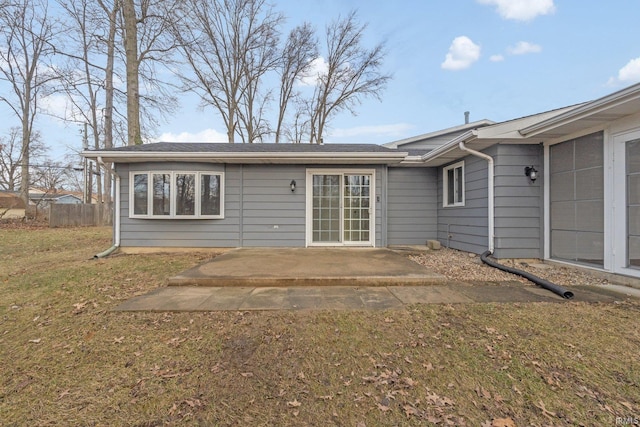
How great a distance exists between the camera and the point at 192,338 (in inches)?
94.6

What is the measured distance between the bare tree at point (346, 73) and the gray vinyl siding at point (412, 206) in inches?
359

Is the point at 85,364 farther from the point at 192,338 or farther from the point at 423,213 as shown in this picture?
the point at 423,213

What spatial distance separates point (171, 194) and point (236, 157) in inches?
68.9

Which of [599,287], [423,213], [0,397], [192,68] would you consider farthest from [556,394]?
[192,68]

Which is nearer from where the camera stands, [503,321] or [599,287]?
[503,321]

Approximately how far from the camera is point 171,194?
20.3 ft

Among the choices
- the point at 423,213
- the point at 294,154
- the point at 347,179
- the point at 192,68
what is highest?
the point at 192,68

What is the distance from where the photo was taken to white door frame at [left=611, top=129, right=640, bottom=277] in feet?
12.5

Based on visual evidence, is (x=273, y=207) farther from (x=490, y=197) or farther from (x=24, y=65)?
(x=24, y=65)

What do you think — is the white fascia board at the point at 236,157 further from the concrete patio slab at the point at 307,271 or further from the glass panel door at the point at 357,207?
the concrete patio slab at the point at 307,271

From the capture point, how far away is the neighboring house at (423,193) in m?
4.00

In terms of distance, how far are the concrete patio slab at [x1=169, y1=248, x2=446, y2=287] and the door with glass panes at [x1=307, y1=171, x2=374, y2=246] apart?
3.36ft

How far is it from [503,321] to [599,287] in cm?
226

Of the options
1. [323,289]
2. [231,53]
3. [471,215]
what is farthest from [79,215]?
[471,215]
